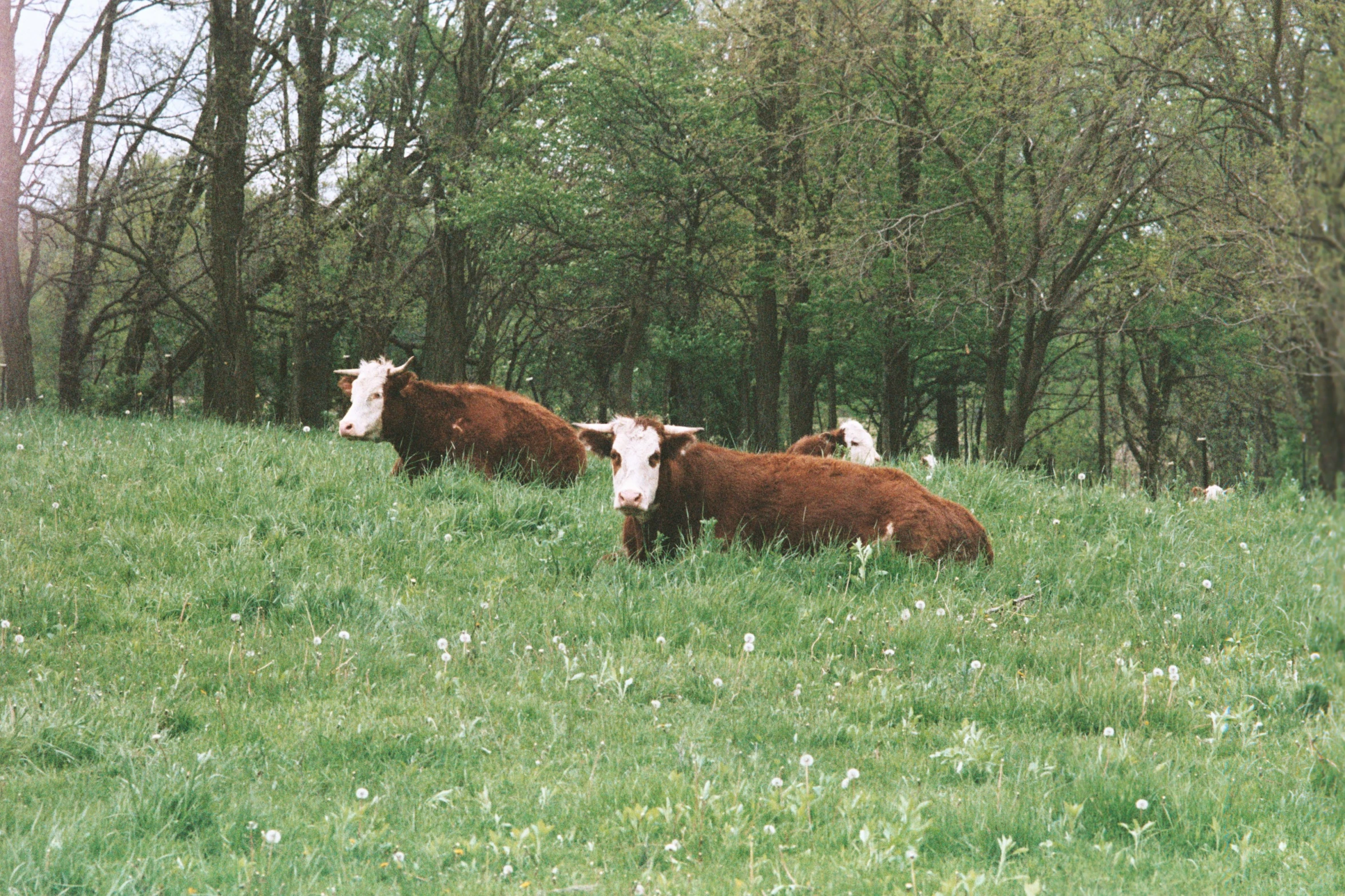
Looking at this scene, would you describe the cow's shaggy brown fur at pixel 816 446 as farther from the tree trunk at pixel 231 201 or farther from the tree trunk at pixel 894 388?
the tree trunk at pixel 894 388

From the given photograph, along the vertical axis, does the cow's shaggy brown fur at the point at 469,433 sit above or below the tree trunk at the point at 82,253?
below

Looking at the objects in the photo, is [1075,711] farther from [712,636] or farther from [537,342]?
[537,342]

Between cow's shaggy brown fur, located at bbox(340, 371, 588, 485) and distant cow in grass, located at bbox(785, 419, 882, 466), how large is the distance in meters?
2.64

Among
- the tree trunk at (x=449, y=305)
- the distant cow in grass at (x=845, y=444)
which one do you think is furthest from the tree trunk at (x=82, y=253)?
the distant cow in grass at (x=845, y=444)

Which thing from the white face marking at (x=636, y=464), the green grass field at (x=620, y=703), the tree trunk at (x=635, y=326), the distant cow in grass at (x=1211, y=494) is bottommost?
the green grass field at (x=620, y=703)

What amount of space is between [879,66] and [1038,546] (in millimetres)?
15920

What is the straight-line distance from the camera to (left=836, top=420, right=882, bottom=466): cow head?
1344 cm

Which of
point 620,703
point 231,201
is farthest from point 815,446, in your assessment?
point 231,201

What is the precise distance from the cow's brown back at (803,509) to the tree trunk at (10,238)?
1310 cm

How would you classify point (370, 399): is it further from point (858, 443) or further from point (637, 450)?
point (858, 443)

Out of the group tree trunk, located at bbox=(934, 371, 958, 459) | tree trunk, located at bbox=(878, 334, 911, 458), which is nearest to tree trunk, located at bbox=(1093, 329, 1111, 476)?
tree trunk, located at bbox=(934, 371, 958, 459)

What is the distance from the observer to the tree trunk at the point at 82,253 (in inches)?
931

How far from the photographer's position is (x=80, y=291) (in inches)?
1086

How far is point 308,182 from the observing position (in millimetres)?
25625
